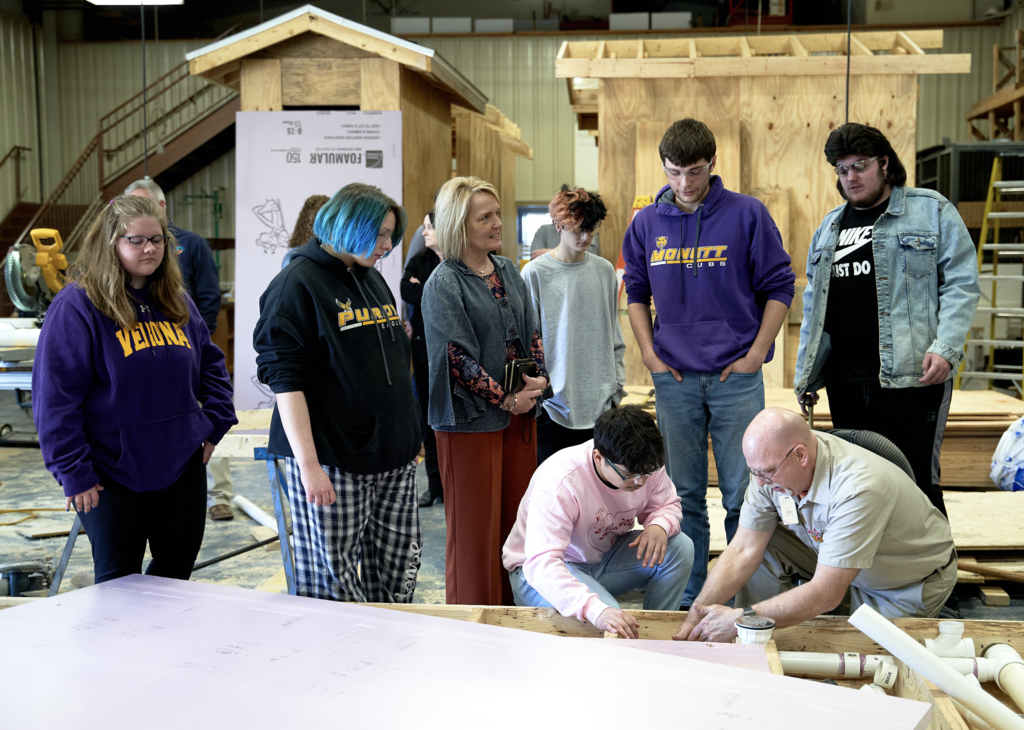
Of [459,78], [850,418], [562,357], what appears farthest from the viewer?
[459,78]

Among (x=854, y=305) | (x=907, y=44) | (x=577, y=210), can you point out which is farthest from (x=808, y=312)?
(x=907, y=44)

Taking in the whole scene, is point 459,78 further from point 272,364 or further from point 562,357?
point 272,364

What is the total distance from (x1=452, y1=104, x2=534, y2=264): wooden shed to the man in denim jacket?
616 centimetres

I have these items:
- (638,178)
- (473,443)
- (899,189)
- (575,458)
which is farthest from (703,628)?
(638,178)

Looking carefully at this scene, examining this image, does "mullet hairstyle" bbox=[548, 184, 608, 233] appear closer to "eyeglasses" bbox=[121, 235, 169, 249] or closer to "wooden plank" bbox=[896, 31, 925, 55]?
"eyeglasses" bbox=[121, 235, 169, 249]

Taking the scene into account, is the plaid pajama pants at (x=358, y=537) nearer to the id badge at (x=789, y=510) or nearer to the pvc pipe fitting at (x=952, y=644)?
the id badge at (x=789, y=510)

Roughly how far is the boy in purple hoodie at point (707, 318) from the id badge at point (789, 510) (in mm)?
686

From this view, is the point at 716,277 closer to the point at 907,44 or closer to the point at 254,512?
the point at 254,512

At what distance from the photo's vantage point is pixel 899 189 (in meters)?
2.91

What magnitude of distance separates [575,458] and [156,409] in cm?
118

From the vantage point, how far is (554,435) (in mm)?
3359

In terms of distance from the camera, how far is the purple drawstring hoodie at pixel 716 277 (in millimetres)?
→ 2984

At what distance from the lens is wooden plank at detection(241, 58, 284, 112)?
6484mm

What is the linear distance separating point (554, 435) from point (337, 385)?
1.19 meters
